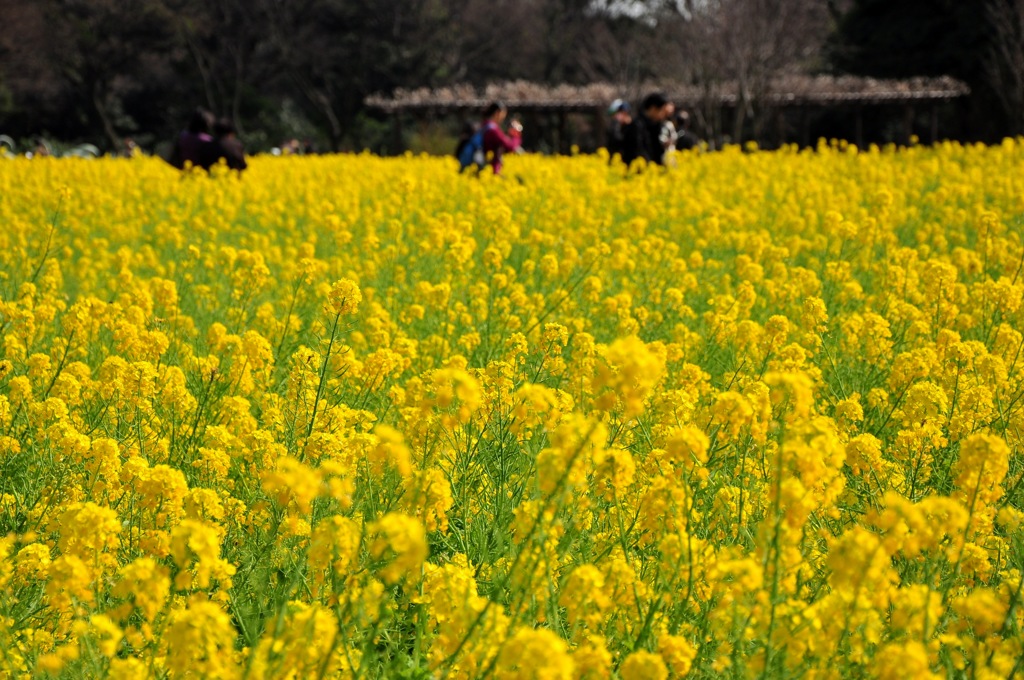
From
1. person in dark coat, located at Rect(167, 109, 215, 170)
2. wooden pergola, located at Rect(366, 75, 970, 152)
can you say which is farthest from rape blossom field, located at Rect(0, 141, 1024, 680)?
wooden pergola, located at Rect(366, 75, 970, 152)

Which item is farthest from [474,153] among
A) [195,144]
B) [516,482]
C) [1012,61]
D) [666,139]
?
[1012,61]

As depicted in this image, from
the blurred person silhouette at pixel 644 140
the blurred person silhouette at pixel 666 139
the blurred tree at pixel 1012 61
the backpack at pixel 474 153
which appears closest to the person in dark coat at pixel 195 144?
the backpack at pixel 474 153

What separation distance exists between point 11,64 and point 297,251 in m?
38.8

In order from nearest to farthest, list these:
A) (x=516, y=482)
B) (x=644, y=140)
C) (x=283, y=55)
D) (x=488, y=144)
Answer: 1. (x=516, y=482)
2. (x=644, y=140)
3. (x=488, y=144)
4. (x=283, y=55)

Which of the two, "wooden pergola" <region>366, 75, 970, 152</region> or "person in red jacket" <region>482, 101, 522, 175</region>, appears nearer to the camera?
"person in red jacket" <region>482, 101, 522, 175</region>

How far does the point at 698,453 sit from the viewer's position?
2631mm

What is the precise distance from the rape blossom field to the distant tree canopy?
106 ft

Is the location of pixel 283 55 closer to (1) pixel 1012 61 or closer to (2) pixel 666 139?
(1) pixel 1012 61

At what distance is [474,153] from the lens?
1468 cm

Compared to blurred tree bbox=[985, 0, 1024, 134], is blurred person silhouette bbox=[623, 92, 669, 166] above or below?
below

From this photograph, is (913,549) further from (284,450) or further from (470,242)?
(470,242)

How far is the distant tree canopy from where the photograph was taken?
4228 centimetres

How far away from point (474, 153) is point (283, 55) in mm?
32930

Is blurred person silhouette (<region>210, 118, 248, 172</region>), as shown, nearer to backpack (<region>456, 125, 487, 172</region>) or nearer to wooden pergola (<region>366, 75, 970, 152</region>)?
backpack (<region>456, 125, 487, 172</region>)
